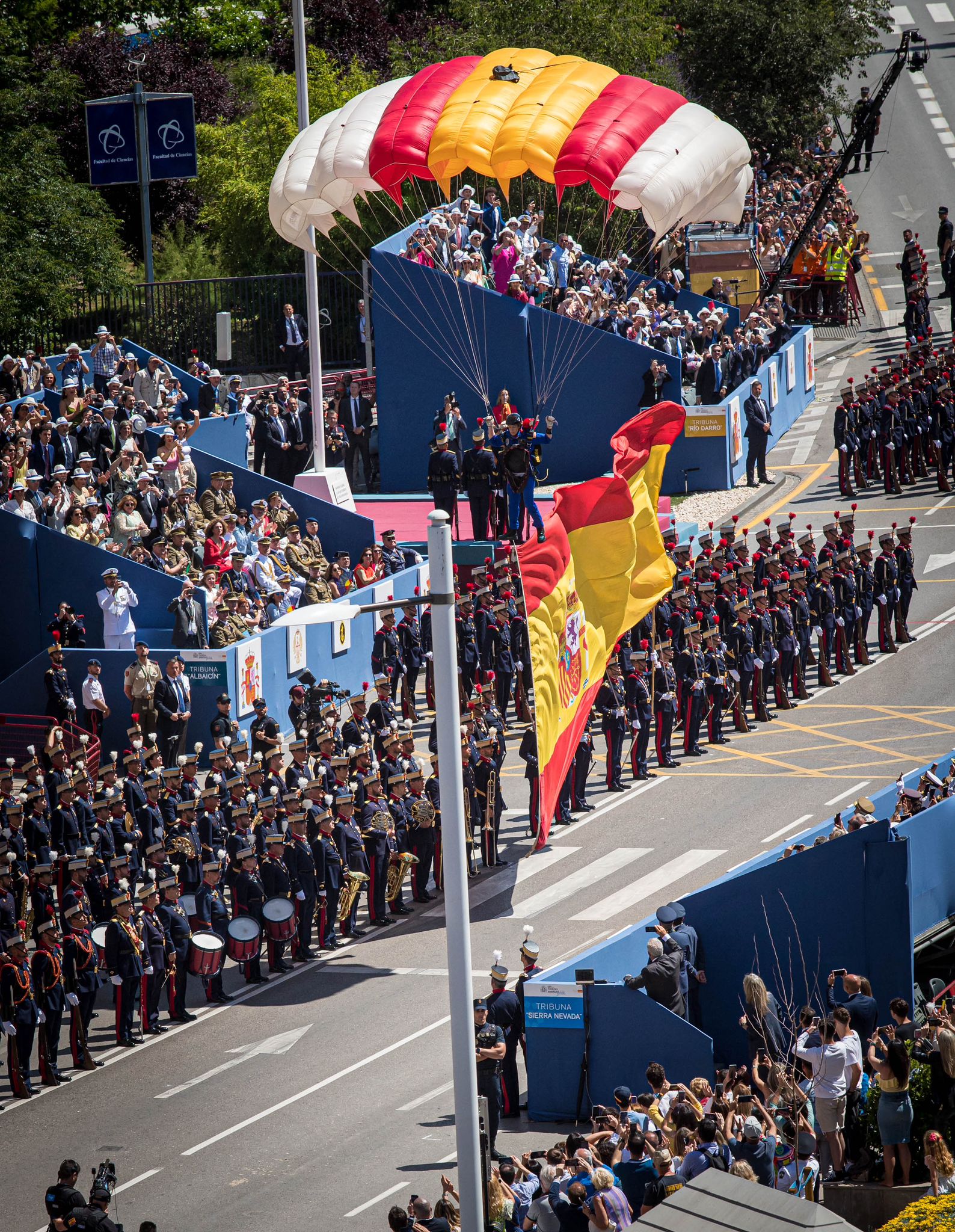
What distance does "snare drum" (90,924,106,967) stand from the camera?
60.5ft

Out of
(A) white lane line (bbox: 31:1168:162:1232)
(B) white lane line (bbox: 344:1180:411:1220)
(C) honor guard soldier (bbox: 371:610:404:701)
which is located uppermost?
(C) honor guard soldier (bbox: 371:610:404:701)

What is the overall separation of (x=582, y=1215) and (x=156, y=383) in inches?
836

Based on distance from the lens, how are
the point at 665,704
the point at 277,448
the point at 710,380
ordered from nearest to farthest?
the point at 665,704 < the point at 277,448 < the point at 710,380

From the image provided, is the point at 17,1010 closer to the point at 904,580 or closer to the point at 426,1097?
the point at 426,1097

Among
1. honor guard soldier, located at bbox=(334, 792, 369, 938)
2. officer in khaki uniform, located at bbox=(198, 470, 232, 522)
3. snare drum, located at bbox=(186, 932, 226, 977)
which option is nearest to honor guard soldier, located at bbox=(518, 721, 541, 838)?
honor guard soldier, located at bbox=(334, 792, 369, 938)

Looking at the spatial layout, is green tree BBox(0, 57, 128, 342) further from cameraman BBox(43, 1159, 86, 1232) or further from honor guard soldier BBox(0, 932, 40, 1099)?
cameraman BBox(43, 1159, 86, 1232)

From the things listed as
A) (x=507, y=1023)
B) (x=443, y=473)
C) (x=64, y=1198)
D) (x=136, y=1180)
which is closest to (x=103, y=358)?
(x=443, y=473)

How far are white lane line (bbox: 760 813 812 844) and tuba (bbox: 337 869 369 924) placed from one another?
4659 millimetres

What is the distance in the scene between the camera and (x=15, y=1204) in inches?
603

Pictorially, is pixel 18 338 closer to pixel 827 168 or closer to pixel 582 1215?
pixel 827 168

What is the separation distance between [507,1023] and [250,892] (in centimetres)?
410

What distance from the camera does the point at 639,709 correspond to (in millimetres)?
24453

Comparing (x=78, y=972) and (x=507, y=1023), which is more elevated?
(x=78, y=972)

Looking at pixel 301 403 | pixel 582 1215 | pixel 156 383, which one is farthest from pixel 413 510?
pixel 582 1215
